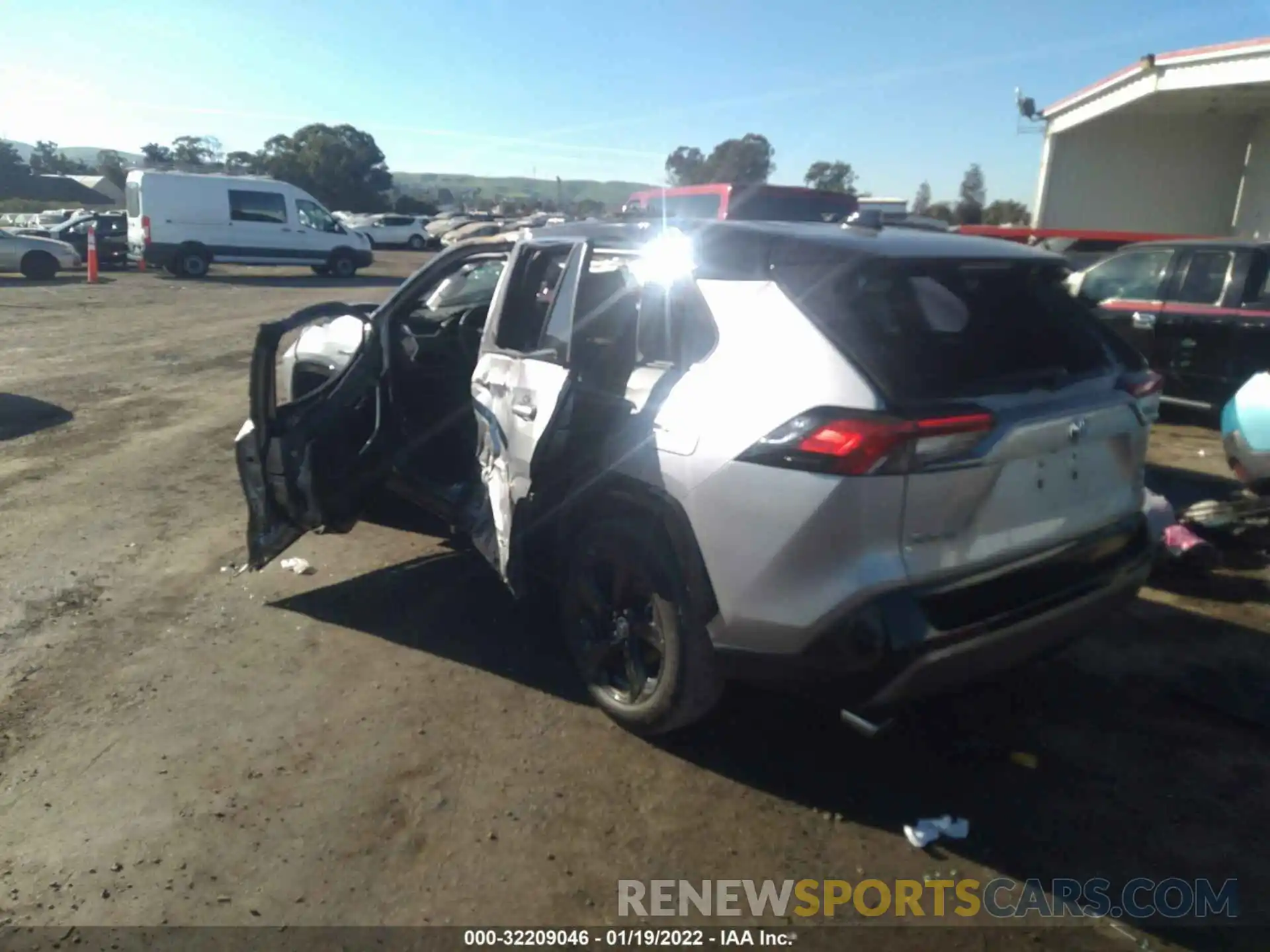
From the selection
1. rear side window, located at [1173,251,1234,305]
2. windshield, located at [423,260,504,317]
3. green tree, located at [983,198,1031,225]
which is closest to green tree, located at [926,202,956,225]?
green tree, located at [983,198,1031,225]

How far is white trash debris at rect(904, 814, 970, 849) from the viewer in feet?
9.72

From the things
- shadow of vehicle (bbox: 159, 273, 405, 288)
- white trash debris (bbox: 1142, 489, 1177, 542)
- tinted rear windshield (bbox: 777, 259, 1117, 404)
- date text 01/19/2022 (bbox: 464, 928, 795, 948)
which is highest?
tinted rear windshield (bbox: 777, 259, 1117, 404)

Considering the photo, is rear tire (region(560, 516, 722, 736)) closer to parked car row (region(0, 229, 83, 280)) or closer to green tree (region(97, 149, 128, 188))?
parked car row (region(0, 229, 83, 280))

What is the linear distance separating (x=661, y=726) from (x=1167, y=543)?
3.23 metres

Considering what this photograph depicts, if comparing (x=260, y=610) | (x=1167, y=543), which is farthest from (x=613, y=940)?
(x=1167, y=543)

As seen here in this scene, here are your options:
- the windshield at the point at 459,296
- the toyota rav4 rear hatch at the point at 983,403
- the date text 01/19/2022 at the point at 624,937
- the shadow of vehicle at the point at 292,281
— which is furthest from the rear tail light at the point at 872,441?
the shadow of vehicle at the point at 292,281

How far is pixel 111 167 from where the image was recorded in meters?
83.9

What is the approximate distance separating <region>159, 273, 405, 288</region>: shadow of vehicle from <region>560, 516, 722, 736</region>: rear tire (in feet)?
67.0

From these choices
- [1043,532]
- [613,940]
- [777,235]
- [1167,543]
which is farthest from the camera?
[1167,543]

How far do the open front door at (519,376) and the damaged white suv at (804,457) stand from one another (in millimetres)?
14

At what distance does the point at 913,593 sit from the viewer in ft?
9.04

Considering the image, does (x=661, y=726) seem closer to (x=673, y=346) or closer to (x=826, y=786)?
(x=826, y=786)

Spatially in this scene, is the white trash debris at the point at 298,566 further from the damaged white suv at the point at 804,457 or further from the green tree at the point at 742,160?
the green tree at the point at 742,160

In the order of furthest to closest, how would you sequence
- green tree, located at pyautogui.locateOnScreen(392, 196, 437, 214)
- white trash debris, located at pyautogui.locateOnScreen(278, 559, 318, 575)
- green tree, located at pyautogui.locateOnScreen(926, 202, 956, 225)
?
green tree, located at pyautogui.locateOnScreen(392, 196, 437, 214) → green tree, located at pyautogui.locateOnScreen(926, 202, 956, 225) → white trash debris, located at pyautogui.locateOnScreen(278, 559, 318, 575)
